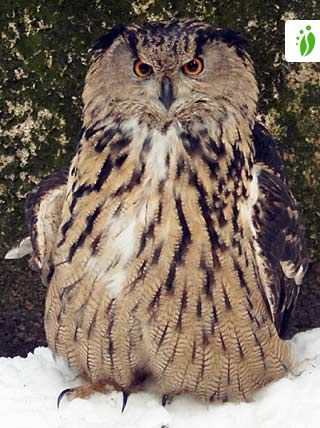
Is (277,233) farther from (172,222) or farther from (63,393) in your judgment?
(63,393)

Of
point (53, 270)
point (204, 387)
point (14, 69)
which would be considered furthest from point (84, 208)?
point (14, 69)

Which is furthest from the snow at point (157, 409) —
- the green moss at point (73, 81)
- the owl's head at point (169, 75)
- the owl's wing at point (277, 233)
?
the owl's head at point (169, 75)

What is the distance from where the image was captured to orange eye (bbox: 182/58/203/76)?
108 inches

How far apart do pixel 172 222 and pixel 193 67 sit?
42 centimetres

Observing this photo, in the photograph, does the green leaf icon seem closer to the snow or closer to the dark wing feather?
the dark wing feather

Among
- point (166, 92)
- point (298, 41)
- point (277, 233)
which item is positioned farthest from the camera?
point (298, 41)

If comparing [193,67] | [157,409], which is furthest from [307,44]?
[157,409]

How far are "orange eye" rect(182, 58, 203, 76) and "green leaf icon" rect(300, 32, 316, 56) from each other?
872 mm

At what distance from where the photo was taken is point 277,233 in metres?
3.02

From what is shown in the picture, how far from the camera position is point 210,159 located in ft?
9.29

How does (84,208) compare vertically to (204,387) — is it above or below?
above

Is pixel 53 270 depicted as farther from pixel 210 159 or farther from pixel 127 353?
pixel 210 159

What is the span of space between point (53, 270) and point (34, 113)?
750 millimetres

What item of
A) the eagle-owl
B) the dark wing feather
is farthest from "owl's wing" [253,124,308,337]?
the dark wing feather
